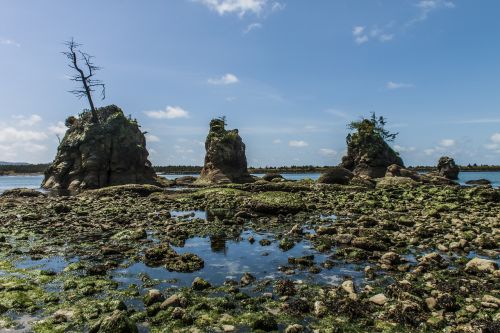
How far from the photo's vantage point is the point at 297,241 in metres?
15.9

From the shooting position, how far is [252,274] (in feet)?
37.5

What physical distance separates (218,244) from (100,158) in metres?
47.0

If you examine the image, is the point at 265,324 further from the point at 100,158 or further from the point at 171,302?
the point at 100,158

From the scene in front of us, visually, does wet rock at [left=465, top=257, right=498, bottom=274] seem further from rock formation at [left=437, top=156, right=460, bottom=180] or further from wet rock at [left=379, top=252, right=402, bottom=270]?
rock formation at [left=437, top=156, right=460, bottom=180]

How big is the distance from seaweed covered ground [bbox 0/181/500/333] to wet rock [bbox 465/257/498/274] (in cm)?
4

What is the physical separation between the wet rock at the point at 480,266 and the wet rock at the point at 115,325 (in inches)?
365

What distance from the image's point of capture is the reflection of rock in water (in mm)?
14797

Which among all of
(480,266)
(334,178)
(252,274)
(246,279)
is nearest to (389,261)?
(480,266)

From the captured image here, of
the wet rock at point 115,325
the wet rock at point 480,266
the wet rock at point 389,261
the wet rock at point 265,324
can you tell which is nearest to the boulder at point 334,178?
the wet rock at point 389,261

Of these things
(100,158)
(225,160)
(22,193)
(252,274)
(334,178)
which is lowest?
(252,274)

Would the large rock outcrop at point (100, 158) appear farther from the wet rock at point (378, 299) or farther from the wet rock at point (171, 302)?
the wet rock at point (378, 299)

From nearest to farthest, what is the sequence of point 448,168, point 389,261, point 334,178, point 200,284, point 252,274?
point 200,284 → point 252,274 → point 389,261 → point 334,178 → point 448,168

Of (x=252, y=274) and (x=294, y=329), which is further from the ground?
(x=294, y=329)

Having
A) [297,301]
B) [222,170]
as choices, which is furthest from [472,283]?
[222,170]
